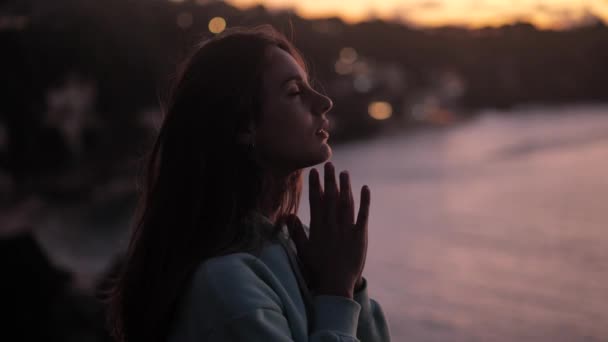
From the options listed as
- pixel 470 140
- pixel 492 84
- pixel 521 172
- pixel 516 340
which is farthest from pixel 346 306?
pixel 492 84

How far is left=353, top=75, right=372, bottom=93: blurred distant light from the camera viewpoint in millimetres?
25125

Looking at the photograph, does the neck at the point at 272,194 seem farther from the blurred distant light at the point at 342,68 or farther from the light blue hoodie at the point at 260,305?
the blurred distant light at the point at 342,68

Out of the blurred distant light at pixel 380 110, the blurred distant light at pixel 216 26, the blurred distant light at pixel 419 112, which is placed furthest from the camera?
the blurred distant light at pixel 419 112

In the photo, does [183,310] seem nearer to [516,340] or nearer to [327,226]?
[327,226]

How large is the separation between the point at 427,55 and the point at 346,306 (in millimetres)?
32582

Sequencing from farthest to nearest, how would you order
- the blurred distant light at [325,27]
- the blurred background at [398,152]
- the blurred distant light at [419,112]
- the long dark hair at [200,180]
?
the blurred distant light at [419,112]
the blurred distant light at [325,27]
the blurred background at [398,152]
the long dark hair at [200,180]

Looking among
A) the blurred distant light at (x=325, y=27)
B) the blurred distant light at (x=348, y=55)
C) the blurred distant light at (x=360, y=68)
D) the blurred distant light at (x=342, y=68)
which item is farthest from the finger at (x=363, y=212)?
the blurred distant light at (x=360, y=68)

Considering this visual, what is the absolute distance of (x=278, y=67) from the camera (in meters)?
0.89

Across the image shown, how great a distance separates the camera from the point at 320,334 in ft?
2.49

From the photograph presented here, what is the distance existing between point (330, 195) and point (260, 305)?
19 centimetres

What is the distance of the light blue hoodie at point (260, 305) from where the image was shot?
72 cm

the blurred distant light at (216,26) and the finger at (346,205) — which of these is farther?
the blurred distant light at (216,26)

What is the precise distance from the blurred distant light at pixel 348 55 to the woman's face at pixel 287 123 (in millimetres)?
24740

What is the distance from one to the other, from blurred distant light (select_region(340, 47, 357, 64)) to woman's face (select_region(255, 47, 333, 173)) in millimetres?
24740
